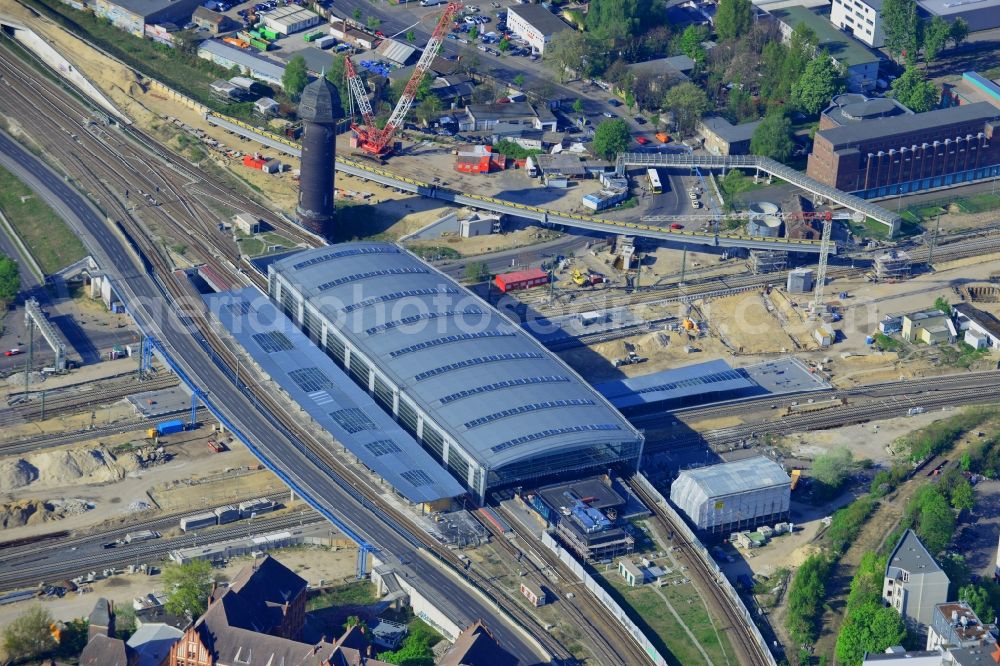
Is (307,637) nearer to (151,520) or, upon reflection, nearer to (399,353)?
(151,520)

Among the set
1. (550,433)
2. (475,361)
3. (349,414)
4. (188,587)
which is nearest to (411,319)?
(475,361)

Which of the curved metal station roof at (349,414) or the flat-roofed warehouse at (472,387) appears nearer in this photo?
the curved metal station roof at (349,414)

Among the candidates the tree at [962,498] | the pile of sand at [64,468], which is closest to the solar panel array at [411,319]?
the pile of sand at [64,468]

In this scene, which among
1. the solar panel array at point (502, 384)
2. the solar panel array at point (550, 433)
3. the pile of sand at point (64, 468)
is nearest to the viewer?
the solar panel array at point (550, 433)

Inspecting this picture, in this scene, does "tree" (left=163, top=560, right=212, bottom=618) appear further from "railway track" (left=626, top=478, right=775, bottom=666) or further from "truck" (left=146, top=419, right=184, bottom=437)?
"railway track" (left=626, top=478, right=775, bottom=666)

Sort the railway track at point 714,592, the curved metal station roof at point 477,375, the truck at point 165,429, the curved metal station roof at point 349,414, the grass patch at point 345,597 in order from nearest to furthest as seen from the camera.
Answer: the railway track at point 714,592, the grass patch at point 345,597, the curved metal station roof at point 349,414, the curved metal station roof at point 477,375, the truck at point 165,429

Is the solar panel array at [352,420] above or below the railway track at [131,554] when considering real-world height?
above

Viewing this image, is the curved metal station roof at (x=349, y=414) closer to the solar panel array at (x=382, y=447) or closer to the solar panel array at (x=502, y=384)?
the solar panel array at (x=382, y=447)
